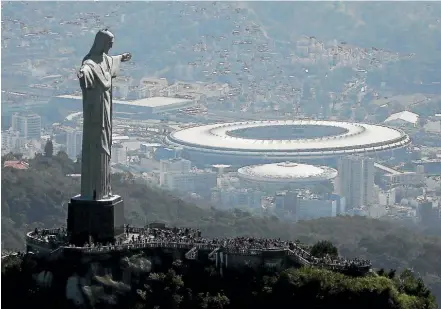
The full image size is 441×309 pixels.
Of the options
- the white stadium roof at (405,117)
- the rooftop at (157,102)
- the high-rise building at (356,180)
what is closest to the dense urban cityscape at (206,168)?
the high-rise building at (356,180)

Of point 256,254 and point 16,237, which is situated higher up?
point 256,254

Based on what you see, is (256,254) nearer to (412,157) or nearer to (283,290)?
(283,290)

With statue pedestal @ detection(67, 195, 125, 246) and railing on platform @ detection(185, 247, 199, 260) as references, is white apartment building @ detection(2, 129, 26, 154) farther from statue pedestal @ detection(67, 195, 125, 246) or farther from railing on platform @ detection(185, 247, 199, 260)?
railing on platform @ detection(185, 247, 199, 260)

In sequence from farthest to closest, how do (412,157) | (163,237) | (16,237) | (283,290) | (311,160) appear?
(412,157) < (311,160) < (16,237) < (163,237) < (283,290)

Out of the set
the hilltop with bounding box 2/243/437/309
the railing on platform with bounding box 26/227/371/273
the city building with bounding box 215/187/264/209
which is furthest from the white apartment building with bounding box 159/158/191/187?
the hilltop with bounding box 2/243/437/309

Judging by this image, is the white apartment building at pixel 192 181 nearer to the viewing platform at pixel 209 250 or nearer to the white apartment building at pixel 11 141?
A: the white apartment building at pixel 11 141

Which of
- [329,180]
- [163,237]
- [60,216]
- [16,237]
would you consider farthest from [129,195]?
[163,237]

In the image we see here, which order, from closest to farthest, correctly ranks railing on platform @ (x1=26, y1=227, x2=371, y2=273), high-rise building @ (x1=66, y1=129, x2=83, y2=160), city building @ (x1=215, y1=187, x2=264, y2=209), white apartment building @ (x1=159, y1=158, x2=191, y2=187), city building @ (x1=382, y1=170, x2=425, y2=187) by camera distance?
railing on platform @ (x1=26, y1=227, x2=371, y2=273) → city building @ (x1=215, y1=187, x2=264, y2=209) → white apartment building @ (x1=159, y1=158, x2=191, y2=187) → city building @ (x1=382, y1=170, x2=425, y2=187) → high-rise building @ (x1=66, y1=129, x2=83, y2=160)
